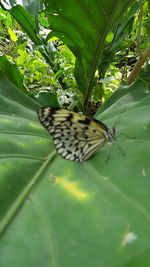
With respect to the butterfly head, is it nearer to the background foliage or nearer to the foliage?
the background foliage

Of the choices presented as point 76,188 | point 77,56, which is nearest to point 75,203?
point 76,188

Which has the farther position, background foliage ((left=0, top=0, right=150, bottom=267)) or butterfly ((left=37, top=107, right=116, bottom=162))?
butterfly ((left=37, top=107, right=116, bottom=162))

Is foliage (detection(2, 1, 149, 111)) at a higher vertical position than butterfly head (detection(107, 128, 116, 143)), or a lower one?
higher

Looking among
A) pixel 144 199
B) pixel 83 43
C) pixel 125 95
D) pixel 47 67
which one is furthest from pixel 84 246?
pixel 47 67

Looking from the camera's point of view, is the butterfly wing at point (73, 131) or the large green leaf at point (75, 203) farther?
the butterfly wing at point (73, 131)

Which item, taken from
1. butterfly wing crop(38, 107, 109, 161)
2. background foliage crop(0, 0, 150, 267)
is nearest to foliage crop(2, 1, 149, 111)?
background foliage crop(0, 0, 150, 267)

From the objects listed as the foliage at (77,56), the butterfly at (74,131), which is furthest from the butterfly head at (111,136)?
the foliage at (77,56)

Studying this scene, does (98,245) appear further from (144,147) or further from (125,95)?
(125,95)

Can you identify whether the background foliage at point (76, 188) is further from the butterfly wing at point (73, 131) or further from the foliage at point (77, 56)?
the foliage at point (77, 56)
